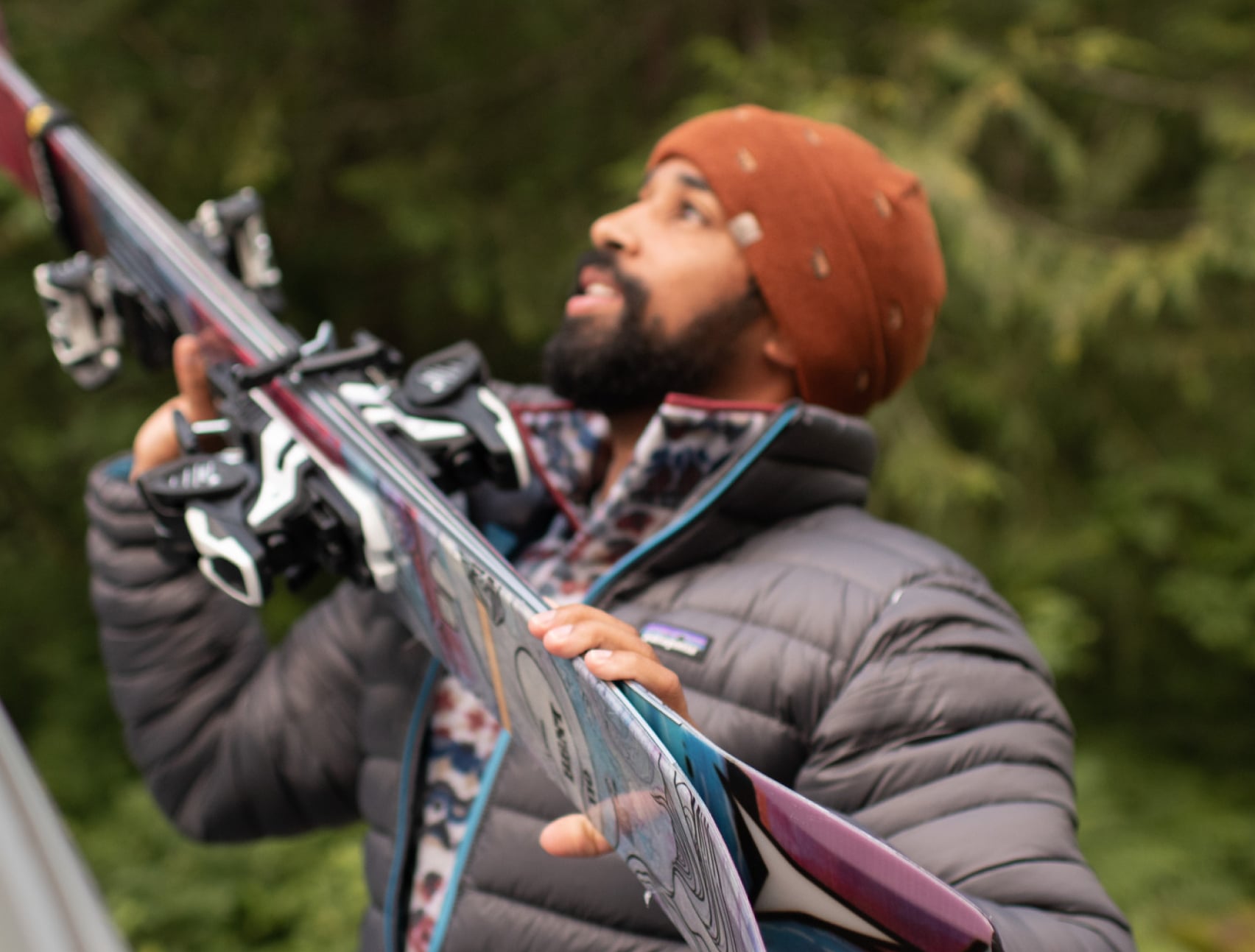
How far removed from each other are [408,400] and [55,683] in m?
3.71

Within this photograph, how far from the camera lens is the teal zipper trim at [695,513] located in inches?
50.4

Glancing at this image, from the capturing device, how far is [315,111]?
396cm

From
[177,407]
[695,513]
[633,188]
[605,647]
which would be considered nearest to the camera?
[605,647]

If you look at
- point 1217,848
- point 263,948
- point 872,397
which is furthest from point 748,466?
point 1217,848

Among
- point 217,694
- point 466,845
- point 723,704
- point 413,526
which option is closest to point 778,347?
point 723,704

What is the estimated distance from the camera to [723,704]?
1.18 metres

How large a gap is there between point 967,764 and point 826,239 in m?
0.73

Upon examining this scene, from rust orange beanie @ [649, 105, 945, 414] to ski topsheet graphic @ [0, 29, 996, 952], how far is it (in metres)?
0.27

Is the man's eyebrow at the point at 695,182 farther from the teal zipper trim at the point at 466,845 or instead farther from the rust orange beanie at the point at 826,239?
the teal zipper trim at the point at 466,845

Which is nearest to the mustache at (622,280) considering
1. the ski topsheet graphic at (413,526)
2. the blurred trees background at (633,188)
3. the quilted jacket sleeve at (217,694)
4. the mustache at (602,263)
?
the mustache at (602,263)

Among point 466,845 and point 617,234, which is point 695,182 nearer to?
point 617,234

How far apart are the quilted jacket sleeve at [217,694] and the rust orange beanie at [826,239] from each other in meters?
0.73

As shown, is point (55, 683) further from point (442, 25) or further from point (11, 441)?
point (442, 25)

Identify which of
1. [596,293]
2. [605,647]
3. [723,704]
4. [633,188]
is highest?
[596,293]
